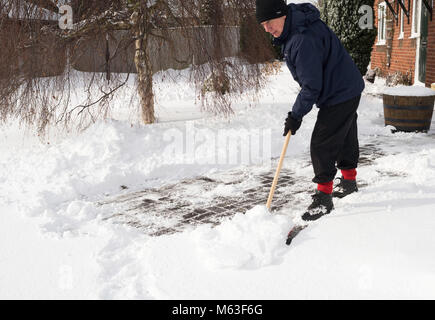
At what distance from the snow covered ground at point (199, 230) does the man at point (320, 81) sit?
42cm

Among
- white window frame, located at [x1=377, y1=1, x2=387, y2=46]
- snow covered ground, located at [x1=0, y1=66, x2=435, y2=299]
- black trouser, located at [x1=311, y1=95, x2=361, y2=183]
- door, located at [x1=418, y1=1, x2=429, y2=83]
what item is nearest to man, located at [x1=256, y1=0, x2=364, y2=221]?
black trouser, located at [x1=311, y1=95, x2=361, y2=183]

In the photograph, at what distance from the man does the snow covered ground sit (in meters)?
0.42

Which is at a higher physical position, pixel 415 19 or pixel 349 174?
pixel 415 19

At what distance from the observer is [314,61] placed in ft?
11.8

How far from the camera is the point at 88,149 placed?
6121 mm

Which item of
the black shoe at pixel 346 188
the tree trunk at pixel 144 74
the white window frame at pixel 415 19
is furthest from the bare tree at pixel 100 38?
the white window frame at pixel 415 19

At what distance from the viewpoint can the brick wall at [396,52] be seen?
1281 cm

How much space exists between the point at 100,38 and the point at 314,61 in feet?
14.8

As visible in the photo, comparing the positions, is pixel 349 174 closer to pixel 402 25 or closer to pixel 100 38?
pixel 100 38

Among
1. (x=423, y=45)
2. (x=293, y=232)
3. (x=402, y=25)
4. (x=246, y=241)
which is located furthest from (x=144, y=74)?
(x=402, y=25)

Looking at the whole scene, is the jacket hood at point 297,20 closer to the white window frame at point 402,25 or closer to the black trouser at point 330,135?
the black trouser at point 330,135

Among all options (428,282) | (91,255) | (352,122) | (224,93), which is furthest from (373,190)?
(224,93)
